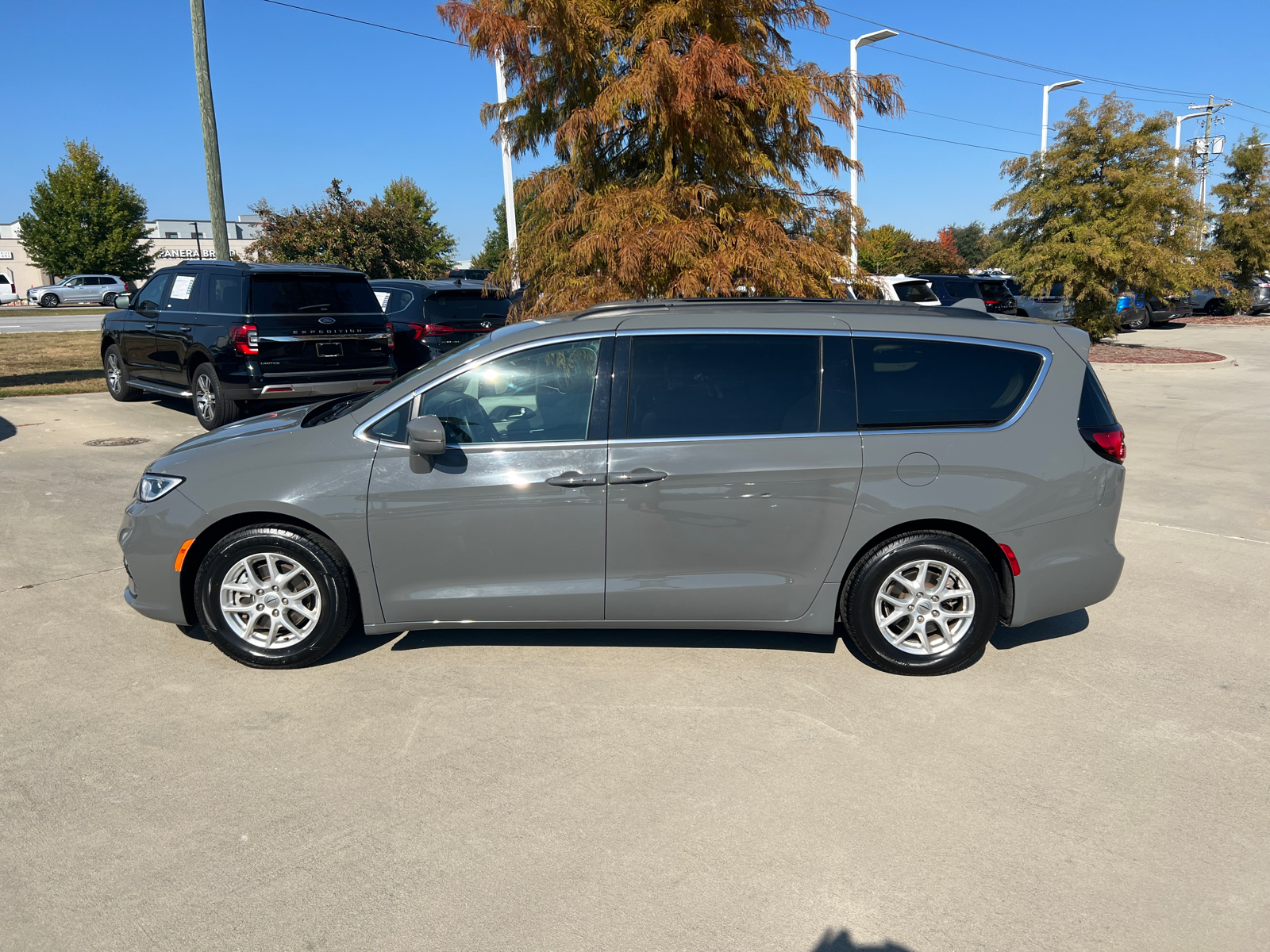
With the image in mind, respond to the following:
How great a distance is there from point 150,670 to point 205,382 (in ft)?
22.9

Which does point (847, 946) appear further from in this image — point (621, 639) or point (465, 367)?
point (465, 367)

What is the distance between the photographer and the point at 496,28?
9.04m

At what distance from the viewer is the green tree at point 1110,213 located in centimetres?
2109

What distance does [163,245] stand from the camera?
9219cm

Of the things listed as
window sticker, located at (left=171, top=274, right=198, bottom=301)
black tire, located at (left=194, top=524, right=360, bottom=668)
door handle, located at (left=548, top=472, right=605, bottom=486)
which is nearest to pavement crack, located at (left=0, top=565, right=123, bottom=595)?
black tire, located at (left=194, top=524, right=360, bottom=668)

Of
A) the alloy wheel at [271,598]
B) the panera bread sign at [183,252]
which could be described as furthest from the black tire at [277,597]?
the panera bread sign at [183,252]

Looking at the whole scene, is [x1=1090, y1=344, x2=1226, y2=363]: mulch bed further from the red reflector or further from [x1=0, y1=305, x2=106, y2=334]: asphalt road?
[x1=0, y1=305, x2=106, y2=334]: asphalt road

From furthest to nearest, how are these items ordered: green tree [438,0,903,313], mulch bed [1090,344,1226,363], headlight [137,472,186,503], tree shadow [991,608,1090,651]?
1. mulch bed [1090,344,1226,363]
2. green tree [438,0,903,313]
3. tree shadow [991,608,1090,651]
4. headlight [137,472,186,503]

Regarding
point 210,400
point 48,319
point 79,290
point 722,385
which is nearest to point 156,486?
point 722,385

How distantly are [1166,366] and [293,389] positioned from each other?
17375 millimetres

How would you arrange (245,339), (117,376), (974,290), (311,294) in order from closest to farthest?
(245,339) < (311,294) < (117,376) < (974,290)

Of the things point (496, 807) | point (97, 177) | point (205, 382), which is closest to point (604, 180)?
point (205, 382)

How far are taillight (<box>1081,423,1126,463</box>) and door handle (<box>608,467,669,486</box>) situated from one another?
2.02m

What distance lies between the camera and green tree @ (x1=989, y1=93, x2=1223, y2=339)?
2109 centimetres
